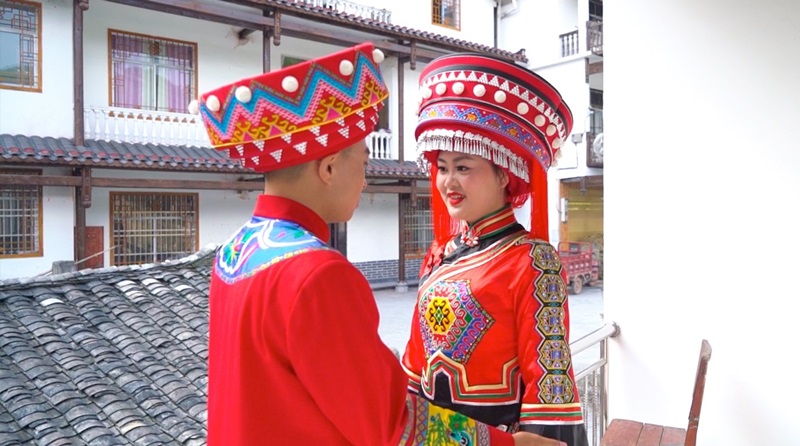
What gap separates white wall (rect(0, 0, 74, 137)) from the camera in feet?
26.1

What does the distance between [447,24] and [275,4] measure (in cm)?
506

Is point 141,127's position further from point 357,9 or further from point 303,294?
point 303,294

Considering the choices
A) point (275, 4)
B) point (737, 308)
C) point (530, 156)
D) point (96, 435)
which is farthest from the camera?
point (275, 4)

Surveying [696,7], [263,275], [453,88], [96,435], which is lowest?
[96,435]

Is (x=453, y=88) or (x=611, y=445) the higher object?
(x=453, y=88)

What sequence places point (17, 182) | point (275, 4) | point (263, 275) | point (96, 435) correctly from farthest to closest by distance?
point (275, 4) → point (17, 182) → point (96, 435) → point (263, 275)

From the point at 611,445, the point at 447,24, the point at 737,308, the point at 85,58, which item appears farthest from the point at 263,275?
the point at 447,24

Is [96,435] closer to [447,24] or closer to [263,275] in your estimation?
[263,275]

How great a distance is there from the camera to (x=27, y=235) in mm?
8070

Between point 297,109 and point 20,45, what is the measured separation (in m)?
9.00

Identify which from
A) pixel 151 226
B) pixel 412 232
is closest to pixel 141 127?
pixel 151 226

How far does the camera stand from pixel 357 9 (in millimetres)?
11672

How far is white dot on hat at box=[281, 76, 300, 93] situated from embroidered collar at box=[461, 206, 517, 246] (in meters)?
0.70

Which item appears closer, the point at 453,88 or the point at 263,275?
the point at 263,275
